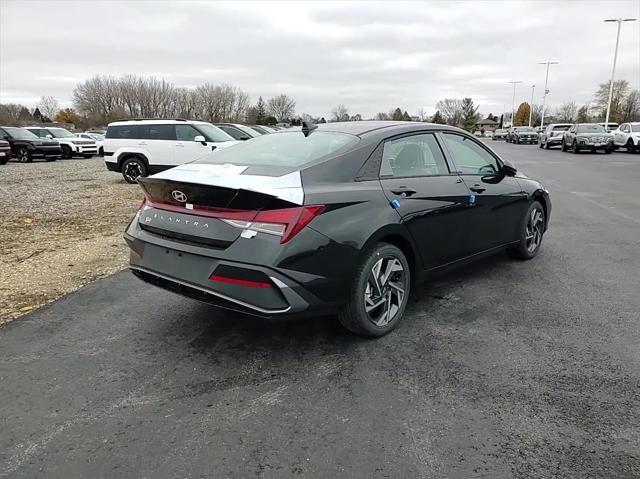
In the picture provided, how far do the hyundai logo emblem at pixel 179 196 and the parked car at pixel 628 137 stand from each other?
32.2 metres

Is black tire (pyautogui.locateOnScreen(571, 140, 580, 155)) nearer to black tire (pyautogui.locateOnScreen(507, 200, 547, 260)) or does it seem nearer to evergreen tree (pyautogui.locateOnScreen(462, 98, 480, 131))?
black tire (pyautogui.locateOnScreen(507, 200, 547, 260))

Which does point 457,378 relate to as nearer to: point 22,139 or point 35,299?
point 35,299

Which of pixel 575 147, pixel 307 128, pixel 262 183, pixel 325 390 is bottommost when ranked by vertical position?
pixel 325 390

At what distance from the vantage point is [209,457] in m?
2.47

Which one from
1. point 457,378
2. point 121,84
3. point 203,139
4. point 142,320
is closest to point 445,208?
point 457,378

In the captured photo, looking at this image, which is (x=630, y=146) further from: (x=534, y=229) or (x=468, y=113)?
(x=468, y=113)

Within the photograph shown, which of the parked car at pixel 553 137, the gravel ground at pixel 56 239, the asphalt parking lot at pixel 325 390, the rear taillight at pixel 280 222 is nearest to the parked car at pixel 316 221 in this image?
the rear taillight at pixel 280 222

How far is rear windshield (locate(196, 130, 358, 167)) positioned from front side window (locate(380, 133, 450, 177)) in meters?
0.33

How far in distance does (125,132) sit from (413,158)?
40.2 feet

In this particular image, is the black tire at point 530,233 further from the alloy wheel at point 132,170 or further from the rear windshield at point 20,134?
the rear windshield at point 20,134

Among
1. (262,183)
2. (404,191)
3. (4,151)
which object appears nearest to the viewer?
(262,183)

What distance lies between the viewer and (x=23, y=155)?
24.1 meters

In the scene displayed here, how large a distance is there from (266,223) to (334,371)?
1.08 metres

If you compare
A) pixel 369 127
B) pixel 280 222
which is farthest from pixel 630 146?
pixel 280 222
